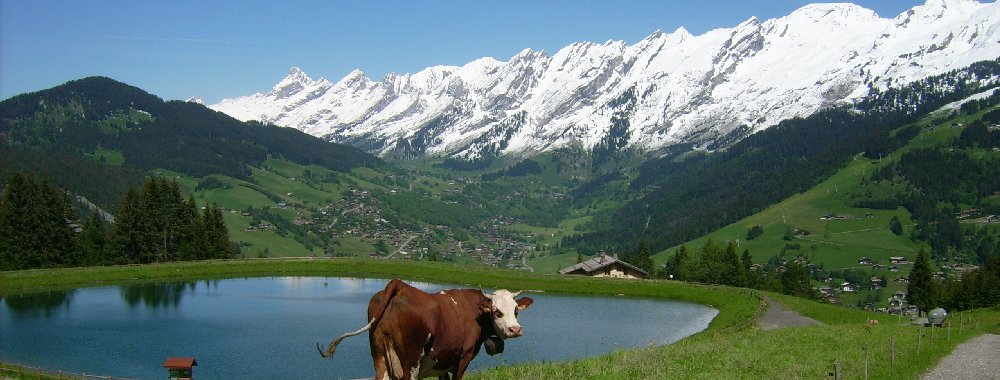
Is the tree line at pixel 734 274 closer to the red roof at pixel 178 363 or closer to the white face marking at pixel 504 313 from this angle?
the red roof at pixel 178 363

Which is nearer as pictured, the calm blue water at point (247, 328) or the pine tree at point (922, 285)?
the calm blue water at point (247, 328)

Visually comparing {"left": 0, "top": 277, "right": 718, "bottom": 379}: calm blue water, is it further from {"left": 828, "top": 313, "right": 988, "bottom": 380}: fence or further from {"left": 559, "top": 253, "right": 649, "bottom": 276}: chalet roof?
{"left": 559, "top": 253, "right": 649, "bottom": 276}: chalet roof

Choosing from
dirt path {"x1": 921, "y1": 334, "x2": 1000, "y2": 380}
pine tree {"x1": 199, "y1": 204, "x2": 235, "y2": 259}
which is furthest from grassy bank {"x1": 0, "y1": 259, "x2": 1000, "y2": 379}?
pine tree {"x1": 199, "y1": 204, "x2": 235, "y2": 259}

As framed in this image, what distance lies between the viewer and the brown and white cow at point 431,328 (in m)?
15.1

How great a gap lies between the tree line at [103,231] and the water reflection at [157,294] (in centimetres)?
1698

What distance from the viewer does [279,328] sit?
219 ft

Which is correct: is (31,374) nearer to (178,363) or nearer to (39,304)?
(178,363)

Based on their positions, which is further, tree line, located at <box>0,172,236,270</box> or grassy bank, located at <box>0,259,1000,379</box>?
tree line, located at <box>0,172,236,270</box>

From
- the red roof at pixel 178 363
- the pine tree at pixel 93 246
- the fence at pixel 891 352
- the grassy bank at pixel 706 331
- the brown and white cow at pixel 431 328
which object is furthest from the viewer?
the pine tree at pixel 93 246

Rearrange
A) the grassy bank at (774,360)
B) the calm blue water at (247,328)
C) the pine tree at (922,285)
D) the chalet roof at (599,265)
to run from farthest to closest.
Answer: the chalet roof at (599,265) → the pine tree at (922,285) → the calm blue water at (247,328) → the grassy bank at (774,360)

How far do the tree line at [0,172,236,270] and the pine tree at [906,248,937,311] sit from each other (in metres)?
104

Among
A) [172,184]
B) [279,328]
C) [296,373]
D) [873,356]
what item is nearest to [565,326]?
[279,328]

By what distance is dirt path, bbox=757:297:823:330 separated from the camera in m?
68.2

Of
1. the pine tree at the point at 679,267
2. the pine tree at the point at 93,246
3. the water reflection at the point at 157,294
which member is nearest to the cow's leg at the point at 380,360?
the water reflection at the point at 157,294
